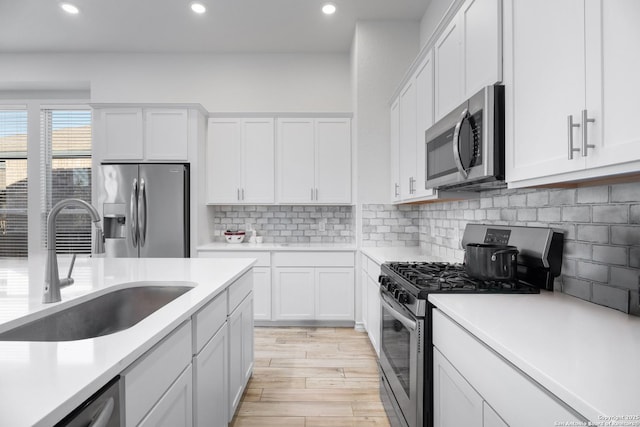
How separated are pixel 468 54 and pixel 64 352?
2.07 meters

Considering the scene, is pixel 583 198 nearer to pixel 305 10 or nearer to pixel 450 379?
pixel 450 379

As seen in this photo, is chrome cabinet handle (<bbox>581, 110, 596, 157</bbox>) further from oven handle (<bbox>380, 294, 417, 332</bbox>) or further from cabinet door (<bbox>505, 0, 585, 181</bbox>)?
oven handle (<bbox>380, 294, 417, 332</bbox>)

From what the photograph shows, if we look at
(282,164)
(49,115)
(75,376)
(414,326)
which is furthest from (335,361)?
(49,115)

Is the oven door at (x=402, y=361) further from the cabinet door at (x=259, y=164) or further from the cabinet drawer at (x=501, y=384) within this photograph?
the cabinet door at (x=259, y=164)

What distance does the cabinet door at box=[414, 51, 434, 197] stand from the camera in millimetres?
2523

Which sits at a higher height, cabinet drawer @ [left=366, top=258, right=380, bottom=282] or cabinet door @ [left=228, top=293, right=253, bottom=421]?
cabinet drawer @ [left=366, top=258, right=380, bottom=282]

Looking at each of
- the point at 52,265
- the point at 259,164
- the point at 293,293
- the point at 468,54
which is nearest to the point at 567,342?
the point at 468,54

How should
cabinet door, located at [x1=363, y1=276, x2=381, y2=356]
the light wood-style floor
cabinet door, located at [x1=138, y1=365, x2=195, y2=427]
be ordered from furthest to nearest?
1. cabinet door, located at [x1=363, y1=276, x2=381, y2=356]
2. the light wood-style floor
3. cabinet door, located at [x1=138, y1=365, x2=195, y2=427]

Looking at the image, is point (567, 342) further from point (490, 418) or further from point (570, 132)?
point (570, 132)

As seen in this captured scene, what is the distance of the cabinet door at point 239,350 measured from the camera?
6.59ft

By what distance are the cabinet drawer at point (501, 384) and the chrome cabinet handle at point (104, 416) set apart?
95cm

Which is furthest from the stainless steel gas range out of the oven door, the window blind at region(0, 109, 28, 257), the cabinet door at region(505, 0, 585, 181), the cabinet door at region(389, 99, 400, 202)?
the window blind at region(0, 109, 28, 257)

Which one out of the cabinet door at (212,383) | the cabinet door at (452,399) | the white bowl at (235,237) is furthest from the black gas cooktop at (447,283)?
the white bowl at (235,237)

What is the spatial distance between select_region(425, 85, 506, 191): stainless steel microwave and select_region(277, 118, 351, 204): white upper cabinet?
6.72 ft
